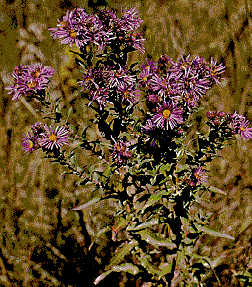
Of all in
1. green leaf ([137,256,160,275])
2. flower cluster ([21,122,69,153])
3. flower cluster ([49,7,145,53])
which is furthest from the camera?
green leaf ([137,256,160,275])

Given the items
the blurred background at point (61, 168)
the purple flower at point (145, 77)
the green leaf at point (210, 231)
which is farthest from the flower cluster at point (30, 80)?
the blurred background at point (61, 168)

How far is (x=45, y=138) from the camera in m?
0.72

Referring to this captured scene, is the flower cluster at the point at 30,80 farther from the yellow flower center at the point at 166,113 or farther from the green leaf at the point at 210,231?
the green leaf at the point at 210,231

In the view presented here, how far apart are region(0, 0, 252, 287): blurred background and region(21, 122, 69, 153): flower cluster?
2.63 ft

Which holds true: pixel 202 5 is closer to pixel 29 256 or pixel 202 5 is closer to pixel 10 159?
pixel 10 159

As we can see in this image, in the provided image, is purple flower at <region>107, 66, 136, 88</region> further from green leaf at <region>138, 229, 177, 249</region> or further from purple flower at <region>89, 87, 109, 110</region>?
green leaf at <region>138, 229, 177, 249</region>

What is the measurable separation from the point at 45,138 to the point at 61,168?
3.06 feet

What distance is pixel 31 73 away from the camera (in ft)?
2.29

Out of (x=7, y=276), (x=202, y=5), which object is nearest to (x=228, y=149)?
(x=202, y=5)

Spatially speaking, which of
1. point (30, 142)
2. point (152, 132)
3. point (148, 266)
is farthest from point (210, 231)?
point (30, 142)

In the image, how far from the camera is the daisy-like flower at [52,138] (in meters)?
0.72

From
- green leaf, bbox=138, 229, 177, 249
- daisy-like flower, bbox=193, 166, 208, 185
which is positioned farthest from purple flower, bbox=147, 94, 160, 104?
green leaf, bbox=138, 229, 177, 249

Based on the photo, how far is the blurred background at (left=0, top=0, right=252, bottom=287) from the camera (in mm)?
1484

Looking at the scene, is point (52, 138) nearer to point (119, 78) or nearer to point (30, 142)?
point (30, 142)
